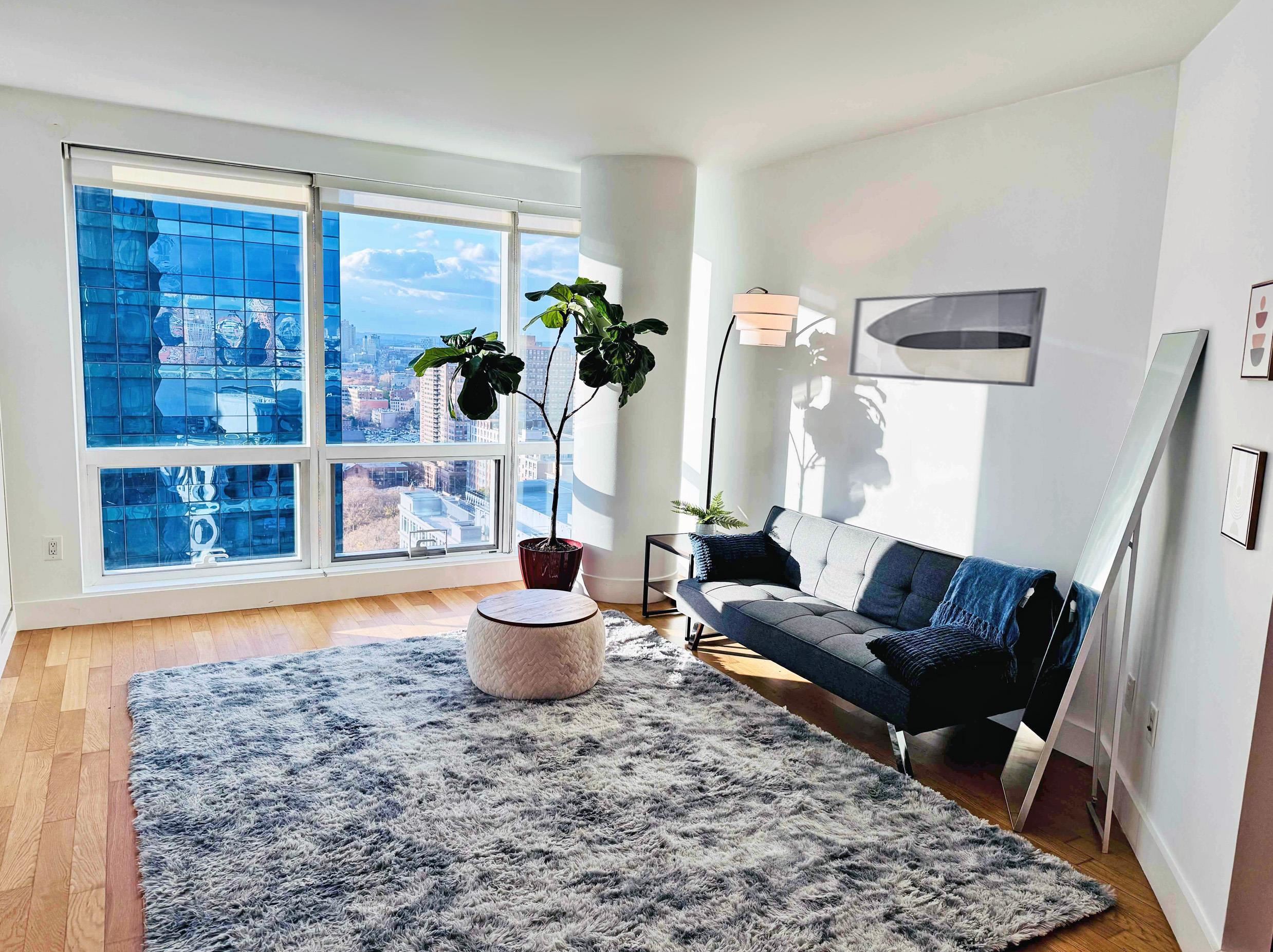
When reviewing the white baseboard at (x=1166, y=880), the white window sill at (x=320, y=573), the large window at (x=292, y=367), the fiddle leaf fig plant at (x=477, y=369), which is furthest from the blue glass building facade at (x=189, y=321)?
the white baseboard at (x=1166, y=880)

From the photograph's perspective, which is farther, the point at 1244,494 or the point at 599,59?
the point at 599,59

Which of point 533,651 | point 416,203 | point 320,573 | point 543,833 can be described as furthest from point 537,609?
point 416,203

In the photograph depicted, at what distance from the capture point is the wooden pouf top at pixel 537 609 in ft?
11.5

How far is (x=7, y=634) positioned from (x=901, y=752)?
13.2 feet

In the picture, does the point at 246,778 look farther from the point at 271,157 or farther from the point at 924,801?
the point at 271,157

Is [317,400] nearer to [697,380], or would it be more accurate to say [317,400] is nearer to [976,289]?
[697,380]

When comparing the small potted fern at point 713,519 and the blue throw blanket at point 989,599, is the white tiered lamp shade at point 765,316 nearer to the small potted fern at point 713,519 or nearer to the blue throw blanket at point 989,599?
the small potted fern at point 713,519

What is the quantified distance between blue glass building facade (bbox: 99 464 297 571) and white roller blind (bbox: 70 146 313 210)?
147 cm

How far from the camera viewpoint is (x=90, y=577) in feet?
14.9

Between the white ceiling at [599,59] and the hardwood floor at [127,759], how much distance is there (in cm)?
256

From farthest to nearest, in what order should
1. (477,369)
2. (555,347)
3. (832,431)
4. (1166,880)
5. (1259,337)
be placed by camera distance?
(555,347) < (477,369) < (832,431) < (1166,880) < (1259,337)

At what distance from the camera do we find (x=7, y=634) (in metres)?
3.99

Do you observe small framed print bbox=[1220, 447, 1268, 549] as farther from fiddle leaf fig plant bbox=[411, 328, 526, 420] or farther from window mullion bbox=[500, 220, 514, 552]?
window mullion bbox=[500, 220, 514, 552]

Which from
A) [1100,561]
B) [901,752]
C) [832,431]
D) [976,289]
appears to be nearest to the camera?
[1100,561]
